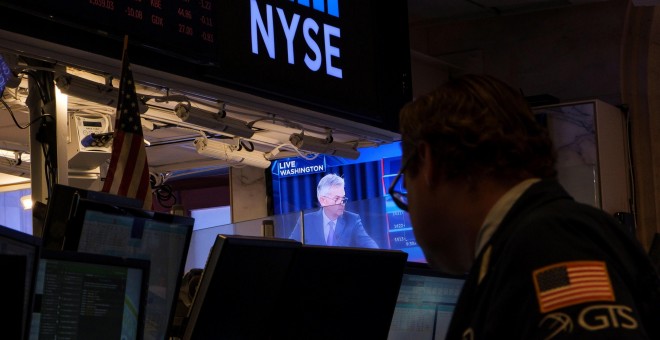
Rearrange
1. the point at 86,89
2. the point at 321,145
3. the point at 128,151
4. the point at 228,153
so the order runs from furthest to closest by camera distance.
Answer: the point at 228,153, the point at 321,145, the point at 86,89, the point at 128,151

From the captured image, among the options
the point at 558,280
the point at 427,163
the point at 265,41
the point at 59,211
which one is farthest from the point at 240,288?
the point at 265,41

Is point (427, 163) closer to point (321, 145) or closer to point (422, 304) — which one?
point (422, 304)

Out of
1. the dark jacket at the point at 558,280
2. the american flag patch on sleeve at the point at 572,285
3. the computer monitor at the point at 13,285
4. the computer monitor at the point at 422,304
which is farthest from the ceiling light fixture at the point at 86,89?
the american flag patch on sleeve at the point at 572,285

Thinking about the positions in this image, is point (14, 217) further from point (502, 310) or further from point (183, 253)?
point (502, 310)

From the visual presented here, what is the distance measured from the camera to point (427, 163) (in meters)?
1.39

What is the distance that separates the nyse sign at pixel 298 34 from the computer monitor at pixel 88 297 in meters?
2.63

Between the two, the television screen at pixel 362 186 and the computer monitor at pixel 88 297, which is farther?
the television screen at pixel 362 186

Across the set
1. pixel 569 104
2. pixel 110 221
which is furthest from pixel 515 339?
pixel 569 104

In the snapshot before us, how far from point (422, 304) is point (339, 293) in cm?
49

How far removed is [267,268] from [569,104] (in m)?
5.25

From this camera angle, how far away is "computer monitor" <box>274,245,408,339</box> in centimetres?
301

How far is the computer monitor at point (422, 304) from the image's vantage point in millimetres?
3432

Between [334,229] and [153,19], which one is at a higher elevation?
[153,19]

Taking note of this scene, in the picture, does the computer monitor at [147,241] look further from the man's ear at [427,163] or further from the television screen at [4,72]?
the television screen at [4,72]
